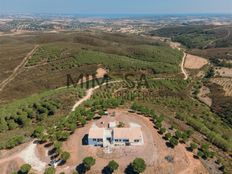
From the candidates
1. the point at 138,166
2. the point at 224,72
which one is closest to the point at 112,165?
the point at 138,166

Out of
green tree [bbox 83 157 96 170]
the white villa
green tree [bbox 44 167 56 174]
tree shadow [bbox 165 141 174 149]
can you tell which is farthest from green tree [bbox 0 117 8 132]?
tree shadow [bbox 165 141 174 149]

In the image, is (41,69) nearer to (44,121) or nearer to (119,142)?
(44,121)

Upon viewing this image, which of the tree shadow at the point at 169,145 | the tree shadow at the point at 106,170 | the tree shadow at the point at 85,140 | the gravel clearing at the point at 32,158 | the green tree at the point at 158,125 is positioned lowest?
the gravel clearing at the point at 32,158

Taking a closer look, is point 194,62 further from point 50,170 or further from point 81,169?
point 50,170

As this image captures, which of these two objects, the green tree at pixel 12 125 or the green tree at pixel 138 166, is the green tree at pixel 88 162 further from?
the green tree at pixel 12 125

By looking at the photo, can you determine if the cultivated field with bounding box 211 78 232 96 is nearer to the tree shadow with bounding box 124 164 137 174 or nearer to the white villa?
the white villa

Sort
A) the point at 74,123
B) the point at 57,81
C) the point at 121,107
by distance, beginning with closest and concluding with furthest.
→ 1. the point at 74,123
2. the point at 121,107
3. the point at 57,81

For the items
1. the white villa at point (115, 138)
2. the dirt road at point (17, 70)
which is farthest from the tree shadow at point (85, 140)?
the dirt road at point (17, 70)

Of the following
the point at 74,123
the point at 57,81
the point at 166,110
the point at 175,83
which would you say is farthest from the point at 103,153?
the point at 175,83
